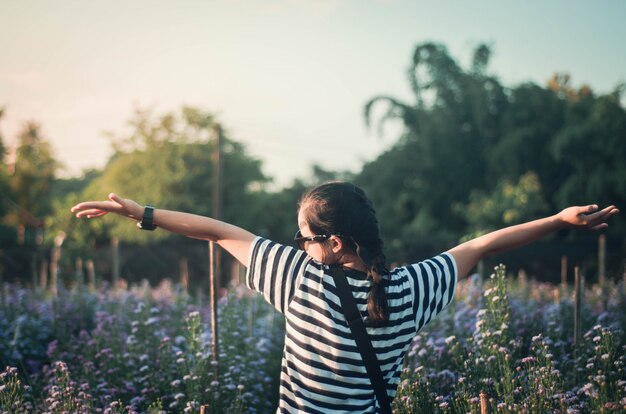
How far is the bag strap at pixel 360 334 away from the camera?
2.01 m

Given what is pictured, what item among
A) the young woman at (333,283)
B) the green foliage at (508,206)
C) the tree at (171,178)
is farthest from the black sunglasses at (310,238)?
the tree at (171,178)

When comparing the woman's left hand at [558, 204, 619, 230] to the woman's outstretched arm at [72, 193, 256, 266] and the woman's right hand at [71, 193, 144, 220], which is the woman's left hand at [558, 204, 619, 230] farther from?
the woman's right hand at [71, 193, 144, 220]

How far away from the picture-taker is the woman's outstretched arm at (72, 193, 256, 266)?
87.4 inches

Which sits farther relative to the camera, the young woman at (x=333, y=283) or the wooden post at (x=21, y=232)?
the wooden post at (x=21, y=232)

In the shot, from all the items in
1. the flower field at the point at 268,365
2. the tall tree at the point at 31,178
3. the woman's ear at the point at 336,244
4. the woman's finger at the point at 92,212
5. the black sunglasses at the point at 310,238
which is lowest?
the flower field at the point at 268,365

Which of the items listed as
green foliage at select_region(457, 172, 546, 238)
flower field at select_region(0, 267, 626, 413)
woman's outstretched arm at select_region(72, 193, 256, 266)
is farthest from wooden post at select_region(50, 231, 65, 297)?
green foliage at select_region(457, 172, 546, 238)

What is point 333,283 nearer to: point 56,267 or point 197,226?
point 197,226

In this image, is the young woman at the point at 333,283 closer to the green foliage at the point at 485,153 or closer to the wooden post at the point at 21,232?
the green foliage at the point at 485,153

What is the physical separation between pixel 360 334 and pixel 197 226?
2.51 ft

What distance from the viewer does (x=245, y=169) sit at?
27.9m

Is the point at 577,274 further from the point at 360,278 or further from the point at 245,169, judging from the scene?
the point at 245,169

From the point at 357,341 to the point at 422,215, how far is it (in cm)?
2402

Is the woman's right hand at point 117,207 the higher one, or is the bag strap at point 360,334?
the woman's right hand at point 117,207

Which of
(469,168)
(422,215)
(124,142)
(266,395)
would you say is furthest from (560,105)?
(266,395)
